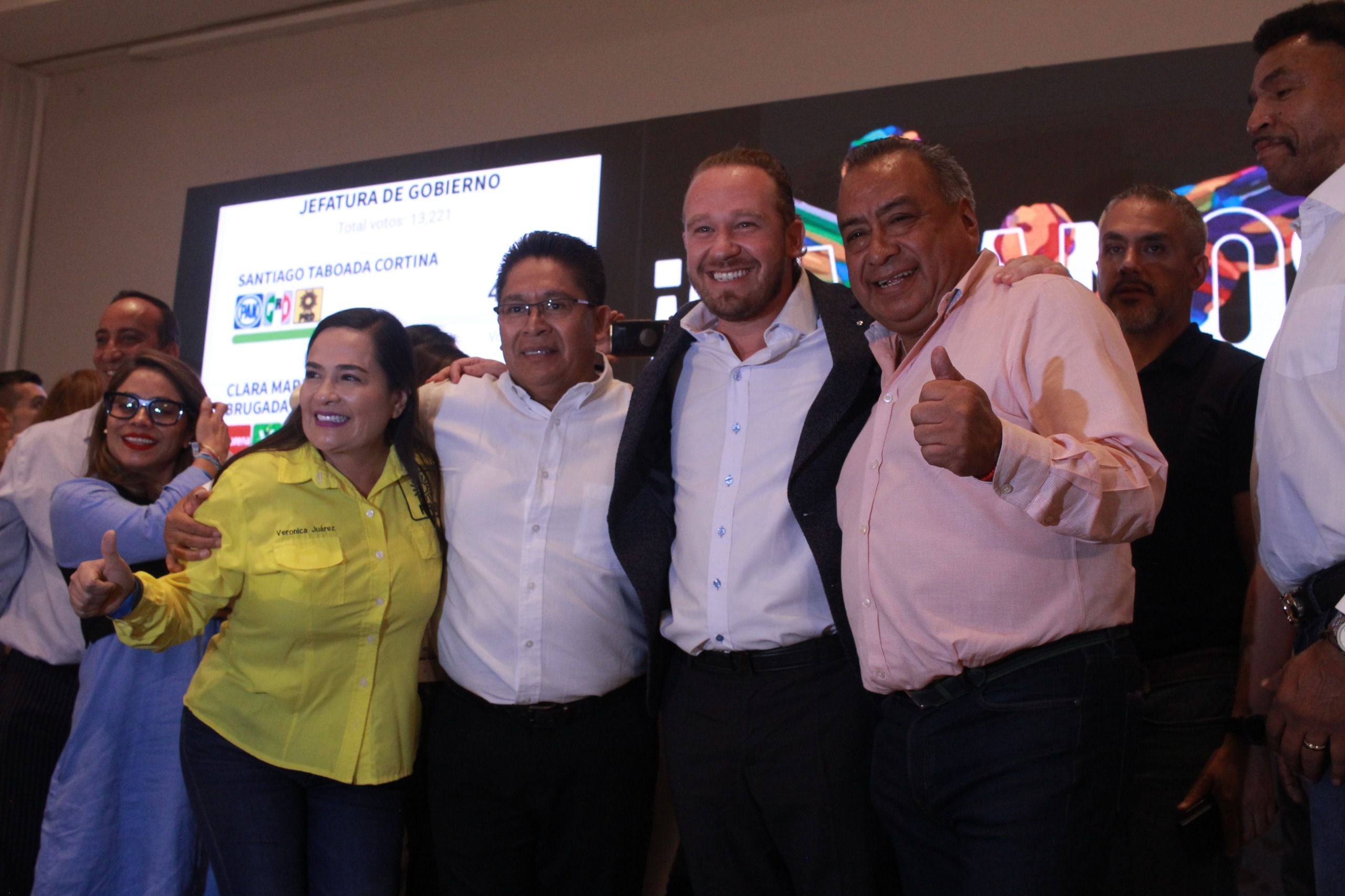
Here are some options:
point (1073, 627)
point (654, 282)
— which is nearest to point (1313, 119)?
point (1073, 627)

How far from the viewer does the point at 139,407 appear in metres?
2.55

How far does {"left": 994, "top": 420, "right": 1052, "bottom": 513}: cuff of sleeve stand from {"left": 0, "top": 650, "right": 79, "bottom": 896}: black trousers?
253 cm

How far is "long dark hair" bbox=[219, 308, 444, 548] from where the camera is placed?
2.30m

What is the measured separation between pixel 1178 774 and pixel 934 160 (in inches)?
51.3

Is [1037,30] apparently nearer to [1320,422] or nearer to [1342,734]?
[1320,422]

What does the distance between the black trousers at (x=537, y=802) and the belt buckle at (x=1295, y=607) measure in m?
1.21

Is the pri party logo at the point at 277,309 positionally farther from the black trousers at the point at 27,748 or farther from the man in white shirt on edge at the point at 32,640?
the black trousers at the point at 27,748

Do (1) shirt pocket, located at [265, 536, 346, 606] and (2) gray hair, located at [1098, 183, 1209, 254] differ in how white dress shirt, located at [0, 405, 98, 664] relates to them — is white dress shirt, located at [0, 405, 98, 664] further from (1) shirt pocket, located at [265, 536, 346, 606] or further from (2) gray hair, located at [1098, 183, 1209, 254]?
(2) gray hair, located at [1098, 183, 1209, 254]

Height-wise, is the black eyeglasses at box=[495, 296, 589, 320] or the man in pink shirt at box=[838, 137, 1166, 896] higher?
the black eyeglasses at box=[495, 296, 589, 320]

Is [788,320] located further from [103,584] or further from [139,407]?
[139,407]

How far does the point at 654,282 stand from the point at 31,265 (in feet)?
13.0

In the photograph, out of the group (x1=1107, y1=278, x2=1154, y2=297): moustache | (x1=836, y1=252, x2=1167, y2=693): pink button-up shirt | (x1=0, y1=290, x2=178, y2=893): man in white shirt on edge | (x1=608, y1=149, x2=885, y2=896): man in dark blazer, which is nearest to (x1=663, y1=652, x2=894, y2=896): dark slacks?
(x1=608, y1=149, x2=885, y2=896): man in dark blazer

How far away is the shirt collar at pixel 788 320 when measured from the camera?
2064mm

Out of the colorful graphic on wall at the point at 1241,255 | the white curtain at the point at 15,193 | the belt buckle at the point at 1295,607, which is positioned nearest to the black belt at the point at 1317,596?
the belt buckle at the point at 1295,607
